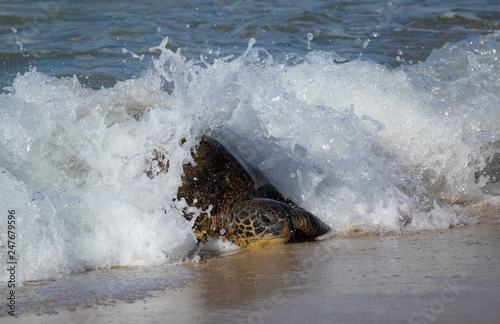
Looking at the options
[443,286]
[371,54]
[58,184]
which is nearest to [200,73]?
[58,184]

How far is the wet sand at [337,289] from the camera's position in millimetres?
2262

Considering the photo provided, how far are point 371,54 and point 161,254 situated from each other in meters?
5.25

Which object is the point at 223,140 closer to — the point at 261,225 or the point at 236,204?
the point at 236,204

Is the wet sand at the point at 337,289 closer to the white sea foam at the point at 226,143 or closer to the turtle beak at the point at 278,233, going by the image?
the turtle beak at the point at 278,233

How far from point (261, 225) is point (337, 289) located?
1193 millimetres

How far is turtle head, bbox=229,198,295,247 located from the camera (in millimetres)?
3738

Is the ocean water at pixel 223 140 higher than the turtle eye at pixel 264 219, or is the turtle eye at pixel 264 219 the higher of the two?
the ocean water at pixel 223 140

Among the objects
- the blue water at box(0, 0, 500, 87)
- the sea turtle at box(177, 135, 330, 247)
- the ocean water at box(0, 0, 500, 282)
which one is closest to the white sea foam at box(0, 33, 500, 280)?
the ocean water at box(0, 0, 500, 282)

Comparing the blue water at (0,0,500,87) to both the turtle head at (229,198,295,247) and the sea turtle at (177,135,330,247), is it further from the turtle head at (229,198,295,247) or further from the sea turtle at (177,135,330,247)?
the turtle head at (229,198,295,247)

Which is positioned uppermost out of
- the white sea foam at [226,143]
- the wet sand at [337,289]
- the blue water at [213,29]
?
the blue water at [213,29]

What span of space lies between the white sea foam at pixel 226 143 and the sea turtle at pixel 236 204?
0.44 ft

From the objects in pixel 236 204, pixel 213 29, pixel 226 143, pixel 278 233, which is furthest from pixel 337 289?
pixel 213 29

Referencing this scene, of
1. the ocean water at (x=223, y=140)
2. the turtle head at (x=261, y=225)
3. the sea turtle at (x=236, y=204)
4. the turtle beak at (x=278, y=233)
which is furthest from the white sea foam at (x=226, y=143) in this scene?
the turtle beak at (x=278, y=233)

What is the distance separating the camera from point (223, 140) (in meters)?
4.47
